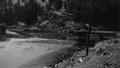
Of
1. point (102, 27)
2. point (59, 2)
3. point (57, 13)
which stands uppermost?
point (59, 2)

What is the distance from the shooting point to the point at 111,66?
14750 millimetres

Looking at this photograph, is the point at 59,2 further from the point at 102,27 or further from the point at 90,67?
the point at 90,67

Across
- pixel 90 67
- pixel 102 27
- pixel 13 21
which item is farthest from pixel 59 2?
pixel 90 67

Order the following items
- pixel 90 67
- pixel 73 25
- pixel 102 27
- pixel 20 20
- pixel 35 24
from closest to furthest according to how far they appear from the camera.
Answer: pixel 90 67 → pixel 102 27 → pixel 73 25 → pixel 35 24 → pixel 20 20

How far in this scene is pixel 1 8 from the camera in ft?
338

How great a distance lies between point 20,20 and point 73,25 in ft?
109

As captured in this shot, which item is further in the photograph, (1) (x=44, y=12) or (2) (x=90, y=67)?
(1) (x=44, y=12)

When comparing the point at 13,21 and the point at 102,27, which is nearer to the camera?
the point at 102,27

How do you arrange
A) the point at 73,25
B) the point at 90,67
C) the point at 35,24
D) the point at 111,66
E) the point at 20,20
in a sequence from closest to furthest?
the point at 111,66
the point at 90,67
the point at 73,25
the point at 35,24
the point at 20,20

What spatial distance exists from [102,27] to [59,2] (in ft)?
118

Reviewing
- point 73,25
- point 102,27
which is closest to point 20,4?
point 73,25

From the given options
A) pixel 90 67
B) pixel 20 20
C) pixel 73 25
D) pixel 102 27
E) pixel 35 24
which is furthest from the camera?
pixel 20 20

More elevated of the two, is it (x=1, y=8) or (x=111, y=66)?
(x=1, y=8)

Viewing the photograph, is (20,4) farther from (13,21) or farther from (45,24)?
(45,24)
